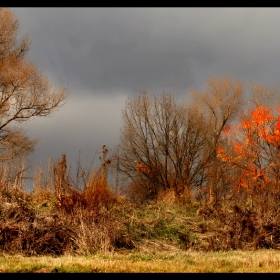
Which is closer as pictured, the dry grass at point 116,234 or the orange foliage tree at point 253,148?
the dry grass at point 116,234

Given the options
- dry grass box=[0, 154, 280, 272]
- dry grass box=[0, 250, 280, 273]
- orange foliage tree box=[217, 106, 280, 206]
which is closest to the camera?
dry grass box=[0, 250, 280, 273]

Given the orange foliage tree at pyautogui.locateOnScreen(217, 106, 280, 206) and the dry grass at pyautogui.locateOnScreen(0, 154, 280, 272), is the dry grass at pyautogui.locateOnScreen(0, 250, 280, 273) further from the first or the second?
the orange foliage tree at pyautogui.locateOnScreen(217, 106, 280, 206)

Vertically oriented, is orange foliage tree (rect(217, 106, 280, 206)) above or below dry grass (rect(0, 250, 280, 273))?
above

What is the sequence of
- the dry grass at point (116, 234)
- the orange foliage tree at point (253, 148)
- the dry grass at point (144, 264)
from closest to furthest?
1. the dry grass at point (144, 264)
2. the dry grass at point (116, 234)
3. the orange foliage tree at point (253, 148)

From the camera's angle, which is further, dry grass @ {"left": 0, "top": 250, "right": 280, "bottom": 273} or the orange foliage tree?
the orange foliage tree

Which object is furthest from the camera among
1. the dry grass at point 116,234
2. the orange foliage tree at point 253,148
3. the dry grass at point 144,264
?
the orange foliage tree at point 253,148

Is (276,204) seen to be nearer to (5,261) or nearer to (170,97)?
(5,261)

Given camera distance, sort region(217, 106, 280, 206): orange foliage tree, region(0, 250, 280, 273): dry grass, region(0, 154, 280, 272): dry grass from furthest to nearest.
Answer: region(217, 106, 280, 206): orange foliage tree
region(0, 154, 280, 272): dry grass
region(0, 250, 280, 273): dry grass

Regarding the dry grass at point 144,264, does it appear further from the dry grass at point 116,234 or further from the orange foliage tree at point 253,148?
the orange foliage tree at point 253,148

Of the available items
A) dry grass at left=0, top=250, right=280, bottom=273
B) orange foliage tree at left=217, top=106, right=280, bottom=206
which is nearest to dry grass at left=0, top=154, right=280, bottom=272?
dry grass at left=0, top=250, right=280, bottom=273

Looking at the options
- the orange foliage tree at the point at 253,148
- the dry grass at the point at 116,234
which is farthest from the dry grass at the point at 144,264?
the orange foliage tree at the point at 253,148

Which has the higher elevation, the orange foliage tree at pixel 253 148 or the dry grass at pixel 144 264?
the orange foliage tree at pixel 253 148

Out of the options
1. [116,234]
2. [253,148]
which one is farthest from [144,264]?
[253,148]
